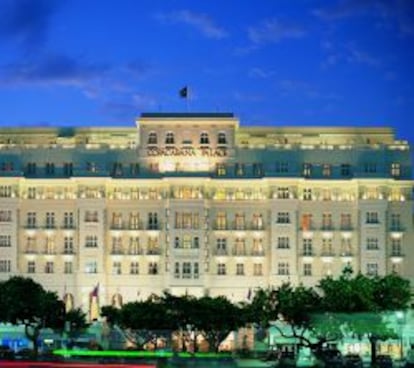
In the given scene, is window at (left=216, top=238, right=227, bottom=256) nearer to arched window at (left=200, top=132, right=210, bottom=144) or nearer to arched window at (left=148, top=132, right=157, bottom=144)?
arched window at (left=200, top=132, right=210, bottom=144)

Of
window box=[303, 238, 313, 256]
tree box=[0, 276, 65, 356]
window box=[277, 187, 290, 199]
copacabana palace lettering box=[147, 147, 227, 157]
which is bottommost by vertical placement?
tree box=[0, 276, 65, 356]

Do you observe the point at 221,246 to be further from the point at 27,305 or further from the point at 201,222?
the point at 27,305

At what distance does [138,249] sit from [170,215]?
23.6 feet

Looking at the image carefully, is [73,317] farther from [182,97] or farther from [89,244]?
[182,97]

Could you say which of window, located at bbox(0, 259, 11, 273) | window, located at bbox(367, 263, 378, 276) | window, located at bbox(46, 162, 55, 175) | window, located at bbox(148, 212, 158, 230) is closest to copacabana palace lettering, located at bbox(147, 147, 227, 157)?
window, located at bbox(148, 212, 158, 230)

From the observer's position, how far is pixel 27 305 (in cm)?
14138

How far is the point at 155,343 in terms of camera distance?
14425cm

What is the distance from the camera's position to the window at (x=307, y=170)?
180 m

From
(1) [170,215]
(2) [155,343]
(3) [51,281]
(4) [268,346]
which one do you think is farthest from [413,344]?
(3) [51,281]

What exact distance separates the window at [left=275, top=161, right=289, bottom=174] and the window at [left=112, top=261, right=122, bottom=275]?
2597cm

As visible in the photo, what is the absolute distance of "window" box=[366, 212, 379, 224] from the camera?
582ft

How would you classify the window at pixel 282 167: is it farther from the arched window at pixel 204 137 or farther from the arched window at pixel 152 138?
the arched window at pixel 152 138

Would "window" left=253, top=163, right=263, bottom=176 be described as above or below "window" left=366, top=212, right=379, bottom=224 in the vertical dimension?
above

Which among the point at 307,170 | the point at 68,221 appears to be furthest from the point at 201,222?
the point at 68,221
